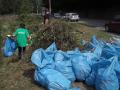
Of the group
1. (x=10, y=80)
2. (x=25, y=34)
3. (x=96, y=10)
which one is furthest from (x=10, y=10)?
(x=10, y=80)

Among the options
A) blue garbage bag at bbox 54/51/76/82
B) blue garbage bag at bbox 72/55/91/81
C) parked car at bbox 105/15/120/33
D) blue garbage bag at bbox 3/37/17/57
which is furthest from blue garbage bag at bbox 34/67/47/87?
parked car at bbox 105/15/120/33

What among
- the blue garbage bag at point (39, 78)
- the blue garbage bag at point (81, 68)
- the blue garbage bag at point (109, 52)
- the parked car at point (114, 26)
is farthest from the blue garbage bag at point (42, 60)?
the parked car at point (114, 26)

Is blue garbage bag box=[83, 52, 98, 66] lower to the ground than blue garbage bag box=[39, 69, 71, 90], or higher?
higher

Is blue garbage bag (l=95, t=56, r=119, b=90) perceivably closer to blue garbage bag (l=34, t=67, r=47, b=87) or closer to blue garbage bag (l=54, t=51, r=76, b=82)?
blue garbage bag (l=54, t=51, r=76, b=82)

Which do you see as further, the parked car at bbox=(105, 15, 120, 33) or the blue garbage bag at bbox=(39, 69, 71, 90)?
the parked car at bbox=(105, 15, 120, 33)

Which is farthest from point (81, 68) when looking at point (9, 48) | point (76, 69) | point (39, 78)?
point (9, 48)

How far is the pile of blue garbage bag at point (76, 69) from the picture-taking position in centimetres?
710

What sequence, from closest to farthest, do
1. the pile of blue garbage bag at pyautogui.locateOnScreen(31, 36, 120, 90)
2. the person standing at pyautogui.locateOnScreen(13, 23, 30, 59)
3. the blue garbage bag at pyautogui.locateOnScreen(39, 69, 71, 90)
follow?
the pile of blue garbage bag at pyautogui.locateOnScreen(31, 36, 120, 90)
the blue garbage bag at pyautogui.locateOnScreen(39, 69, 71, 90)
the person standing at pyautogui.locateOnScreen(13, 23, 30, 59)

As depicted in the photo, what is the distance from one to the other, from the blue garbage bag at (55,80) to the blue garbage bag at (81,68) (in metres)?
0.42

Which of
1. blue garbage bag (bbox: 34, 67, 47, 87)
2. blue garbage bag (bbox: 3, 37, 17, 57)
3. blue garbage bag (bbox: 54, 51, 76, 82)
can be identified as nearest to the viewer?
blue garbage bag (bbox: 34, 67, 47, 87)

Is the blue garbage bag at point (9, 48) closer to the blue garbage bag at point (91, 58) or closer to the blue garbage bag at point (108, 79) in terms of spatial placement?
the blue garbage bag at point (91, 58)

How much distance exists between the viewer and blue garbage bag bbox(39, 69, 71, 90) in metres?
7.27

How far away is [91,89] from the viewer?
296 inches

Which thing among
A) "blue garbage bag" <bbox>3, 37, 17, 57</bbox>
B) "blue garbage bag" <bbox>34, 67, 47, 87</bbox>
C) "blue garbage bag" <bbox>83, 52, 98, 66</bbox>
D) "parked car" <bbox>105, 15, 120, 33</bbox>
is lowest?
"parked car" <bbox>105, 15, 120, 33</bbox>
